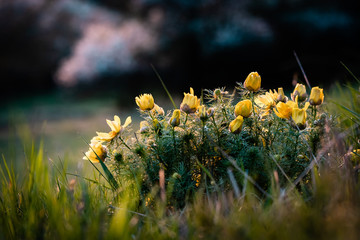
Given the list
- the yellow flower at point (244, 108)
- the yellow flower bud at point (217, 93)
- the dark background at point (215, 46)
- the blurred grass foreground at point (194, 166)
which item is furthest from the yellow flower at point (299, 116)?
the dark background at point (215, 46)

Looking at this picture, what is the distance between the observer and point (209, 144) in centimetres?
95

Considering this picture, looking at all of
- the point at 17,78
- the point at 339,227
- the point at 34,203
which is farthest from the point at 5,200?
the point at 17,78

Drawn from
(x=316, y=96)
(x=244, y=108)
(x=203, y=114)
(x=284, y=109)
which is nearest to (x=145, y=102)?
(x=203, y=114)

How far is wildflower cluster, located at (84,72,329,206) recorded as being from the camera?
0.89 metres

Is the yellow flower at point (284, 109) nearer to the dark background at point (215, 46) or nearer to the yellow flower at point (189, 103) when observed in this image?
the yellow flower at point (189, 103)

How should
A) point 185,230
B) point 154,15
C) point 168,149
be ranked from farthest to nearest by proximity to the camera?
point 154,15, point 168,149, point 185,230

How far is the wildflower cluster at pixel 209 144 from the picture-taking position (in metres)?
0.89

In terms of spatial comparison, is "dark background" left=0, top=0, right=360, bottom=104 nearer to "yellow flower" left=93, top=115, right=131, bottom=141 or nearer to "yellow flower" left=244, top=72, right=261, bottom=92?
"yellow flower" left=244, top=72, right=261, bottom=92

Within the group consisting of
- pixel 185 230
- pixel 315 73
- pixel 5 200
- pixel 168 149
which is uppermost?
pixel 5 200

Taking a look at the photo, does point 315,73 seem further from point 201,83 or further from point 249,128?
point 249,128

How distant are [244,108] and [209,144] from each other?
16cm

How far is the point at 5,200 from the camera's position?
924 millimetres

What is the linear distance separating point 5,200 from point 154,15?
14.4ft

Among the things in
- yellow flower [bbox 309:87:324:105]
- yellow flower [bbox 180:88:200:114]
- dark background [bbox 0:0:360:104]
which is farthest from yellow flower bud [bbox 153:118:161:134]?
dark background [bbox 0:0:360:104]
